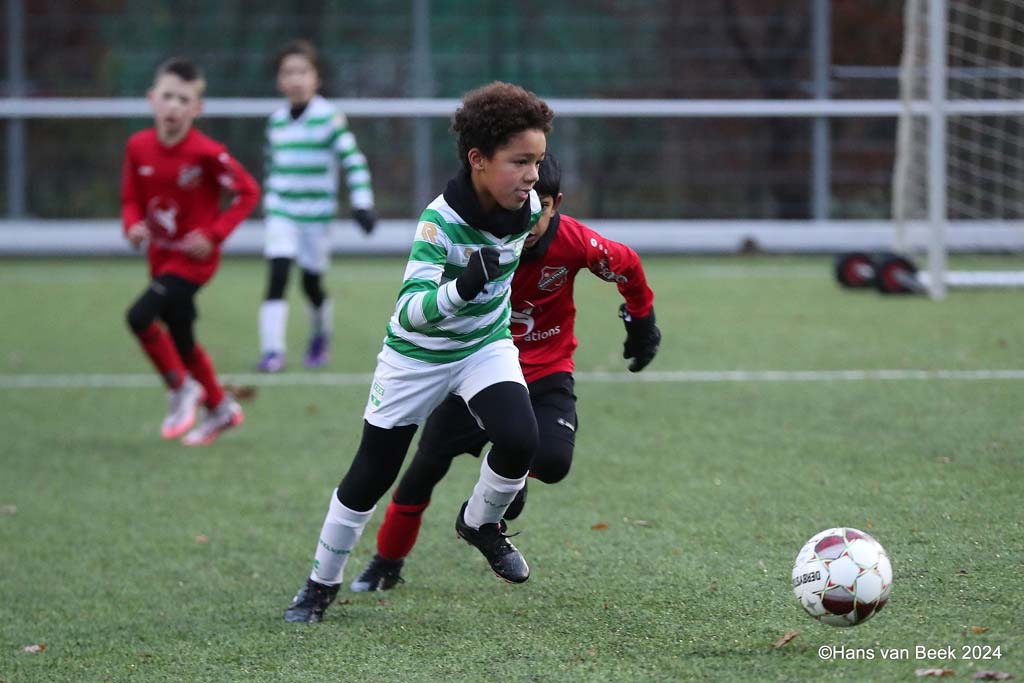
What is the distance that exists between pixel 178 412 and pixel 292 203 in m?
2.67

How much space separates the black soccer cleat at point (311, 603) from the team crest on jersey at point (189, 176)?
3676 millimetres

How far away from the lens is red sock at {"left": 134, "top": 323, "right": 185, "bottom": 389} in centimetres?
733

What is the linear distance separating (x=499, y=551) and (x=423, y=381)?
1.94 feet

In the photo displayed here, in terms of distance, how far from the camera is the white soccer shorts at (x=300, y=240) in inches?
379

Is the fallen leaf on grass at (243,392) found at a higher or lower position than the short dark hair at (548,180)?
lower

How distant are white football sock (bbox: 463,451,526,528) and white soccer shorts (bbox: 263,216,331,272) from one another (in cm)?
564

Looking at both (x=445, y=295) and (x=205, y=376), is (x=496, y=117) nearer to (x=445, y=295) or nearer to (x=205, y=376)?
(x=445, y=295)

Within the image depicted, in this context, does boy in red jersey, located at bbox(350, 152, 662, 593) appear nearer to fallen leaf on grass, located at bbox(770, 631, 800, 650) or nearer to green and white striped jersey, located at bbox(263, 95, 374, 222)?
fallen leaf on grass, located at bbox(770, 631, 800, 650)

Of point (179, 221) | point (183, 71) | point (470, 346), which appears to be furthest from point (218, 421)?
point (470, 346)

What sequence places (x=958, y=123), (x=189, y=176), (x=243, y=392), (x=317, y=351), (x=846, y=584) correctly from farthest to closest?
(x=958, y=123)
(x=317, y=351)
(x=243, y=392)
(x=189, y=176)
(x=846, y=584)

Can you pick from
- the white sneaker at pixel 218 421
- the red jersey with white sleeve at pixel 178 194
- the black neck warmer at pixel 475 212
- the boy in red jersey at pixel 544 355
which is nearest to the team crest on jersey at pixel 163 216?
the red jersey with white sleeve at pixel 178 194

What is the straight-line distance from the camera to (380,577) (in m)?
4.62

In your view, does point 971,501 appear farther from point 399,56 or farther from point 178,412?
point 399,56

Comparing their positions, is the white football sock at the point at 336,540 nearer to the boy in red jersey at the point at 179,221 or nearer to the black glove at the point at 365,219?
the boy in red jersey at the point at 179,221
